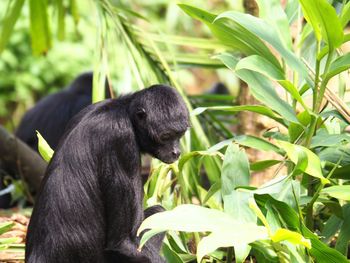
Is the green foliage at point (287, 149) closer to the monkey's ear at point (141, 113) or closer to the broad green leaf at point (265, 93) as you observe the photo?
the broad green leaf at point (265, 93)

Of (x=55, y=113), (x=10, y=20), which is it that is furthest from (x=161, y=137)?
(x=55, y=113)

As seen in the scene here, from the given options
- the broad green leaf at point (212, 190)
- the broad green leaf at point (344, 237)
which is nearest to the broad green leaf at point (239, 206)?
the broad green leaf at point (212, 190)

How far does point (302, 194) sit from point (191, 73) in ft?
41.9

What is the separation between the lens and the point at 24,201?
789 cm

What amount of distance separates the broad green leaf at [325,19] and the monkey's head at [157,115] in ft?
2.94

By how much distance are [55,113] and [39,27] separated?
9.05 ft

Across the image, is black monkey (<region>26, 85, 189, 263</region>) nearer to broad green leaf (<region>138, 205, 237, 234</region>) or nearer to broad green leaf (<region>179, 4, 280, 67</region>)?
broad green leaf (<region>179, 4, 280, 67</region>)

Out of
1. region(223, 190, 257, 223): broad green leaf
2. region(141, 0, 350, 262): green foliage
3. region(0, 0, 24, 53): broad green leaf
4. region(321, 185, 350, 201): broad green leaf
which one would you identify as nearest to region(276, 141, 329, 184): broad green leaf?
region(141, 0, 350, 262): green foliage

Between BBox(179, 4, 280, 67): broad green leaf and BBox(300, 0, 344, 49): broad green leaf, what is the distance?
1.49 ft

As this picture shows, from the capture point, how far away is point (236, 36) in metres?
4.83

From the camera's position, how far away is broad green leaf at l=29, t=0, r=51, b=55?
7.32 metres

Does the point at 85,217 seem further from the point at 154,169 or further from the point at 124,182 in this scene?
the point at 154,169

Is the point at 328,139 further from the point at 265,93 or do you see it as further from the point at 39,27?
the point at 39,27

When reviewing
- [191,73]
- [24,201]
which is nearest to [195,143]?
[24,201]
